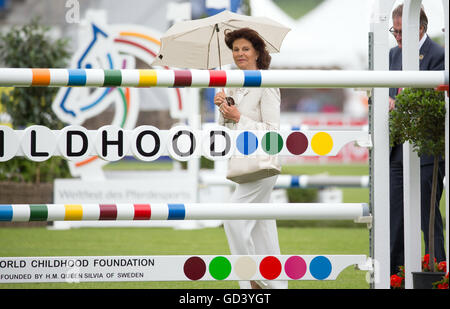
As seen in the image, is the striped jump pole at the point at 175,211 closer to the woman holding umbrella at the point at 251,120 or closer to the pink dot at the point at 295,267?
the pink dot at the point at 295,267

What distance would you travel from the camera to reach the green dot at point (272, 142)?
3160 mm

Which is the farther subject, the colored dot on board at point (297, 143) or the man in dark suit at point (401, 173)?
the man in dark suit at point (401, 173)

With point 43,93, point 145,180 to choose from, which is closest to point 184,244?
point 145,180

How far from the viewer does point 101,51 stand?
323 inches

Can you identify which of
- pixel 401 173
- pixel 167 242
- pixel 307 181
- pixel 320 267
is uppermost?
pixel 401 173

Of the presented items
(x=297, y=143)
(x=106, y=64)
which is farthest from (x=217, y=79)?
(x=106, y=64)

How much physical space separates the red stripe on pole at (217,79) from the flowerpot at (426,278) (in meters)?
1.20

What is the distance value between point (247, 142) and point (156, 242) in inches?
159

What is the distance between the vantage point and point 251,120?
3.55 meters

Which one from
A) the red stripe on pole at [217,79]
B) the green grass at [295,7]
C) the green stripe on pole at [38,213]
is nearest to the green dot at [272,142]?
the red stripe on pole at [217,79]

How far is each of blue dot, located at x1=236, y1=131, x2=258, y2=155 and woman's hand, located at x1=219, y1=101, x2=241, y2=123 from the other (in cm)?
39

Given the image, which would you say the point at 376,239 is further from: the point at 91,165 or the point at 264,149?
the point at 91,165

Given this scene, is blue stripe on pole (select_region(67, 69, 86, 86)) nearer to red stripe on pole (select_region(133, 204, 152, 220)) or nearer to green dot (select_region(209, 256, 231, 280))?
red stripe on pole (select_region(133, 204, 152, 220))

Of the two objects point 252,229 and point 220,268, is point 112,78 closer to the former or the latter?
point 220,268
